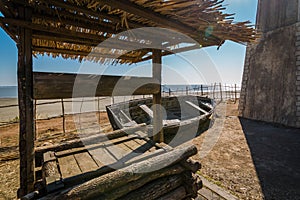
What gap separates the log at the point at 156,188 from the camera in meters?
1.62

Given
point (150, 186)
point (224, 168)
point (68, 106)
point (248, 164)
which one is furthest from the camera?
point (68, 106)

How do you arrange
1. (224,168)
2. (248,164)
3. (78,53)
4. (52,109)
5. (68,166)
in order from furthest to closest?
(52,109) < (248,164) < (224,168) < (78,53) < (68,166)

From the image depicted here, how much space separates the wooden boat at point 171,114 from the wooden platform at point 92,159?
129cm

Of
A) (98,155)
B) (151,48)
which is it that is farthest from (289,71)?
(98,155)

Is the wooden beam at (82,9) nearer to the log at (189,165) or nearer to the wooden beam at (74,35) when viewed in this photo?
the wooden beam at (74,35)

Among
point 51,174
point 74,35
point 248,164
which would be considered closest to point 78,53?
point 74,35

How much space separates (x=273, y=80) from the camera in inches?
277

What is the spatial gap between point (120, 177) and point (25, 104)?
118 centimetres

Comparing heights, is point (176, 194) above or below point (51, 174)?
below

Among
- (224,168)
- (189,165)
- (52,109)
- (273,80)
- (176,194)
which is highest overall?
(273,80)

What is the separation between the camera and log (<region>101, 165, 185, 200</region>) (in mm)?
1542

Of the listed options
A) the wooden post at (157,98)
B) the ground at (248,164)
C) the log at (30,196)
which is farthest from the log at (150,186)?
the ground at (248,164)

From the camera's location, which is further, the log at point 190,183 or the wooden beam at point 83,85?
the log at point 190,183

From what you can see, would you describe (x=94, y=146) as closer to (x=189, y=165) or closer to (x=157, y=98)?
(x=157, y=98)
